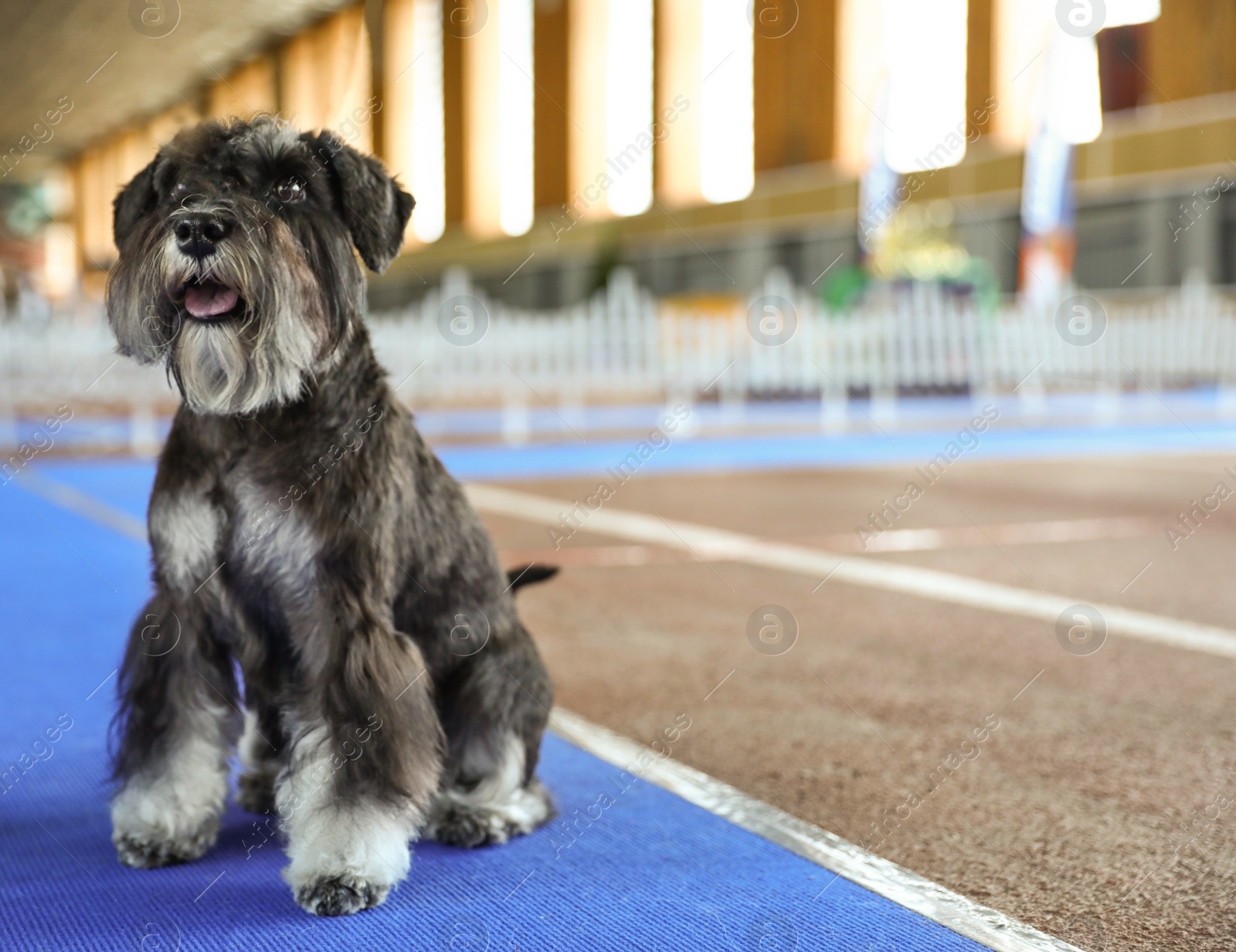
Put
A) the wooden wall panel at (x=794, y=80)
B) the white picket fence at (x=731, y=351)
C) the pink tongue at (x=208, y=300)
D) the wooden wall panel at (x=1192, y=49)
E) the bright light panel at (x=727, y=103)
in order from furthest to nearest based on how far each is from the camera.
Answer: the bright light panel at (x=727, y=103) < the wooden wall panel at (x=794, y=80) < the wooden wall panel at (x=1192, y=49) < the white picket fence at (x=731, y=351) < the pink tongue at (x=208, y=300)

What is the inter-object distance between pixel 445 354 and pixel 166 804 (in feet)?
38.0

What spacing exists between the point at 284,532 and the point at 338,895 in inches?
22.8

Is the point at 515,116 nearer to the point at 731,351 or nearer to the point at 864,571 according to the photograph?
the point at 731,351

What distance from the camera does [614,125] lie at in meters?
26.4

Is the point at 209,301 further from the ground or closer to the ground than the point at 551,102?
closer to the ground

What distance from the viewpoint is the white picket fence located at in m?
12.5

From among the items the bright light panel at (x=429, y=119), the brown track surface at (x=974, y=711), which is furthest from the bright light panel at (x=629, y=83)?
the brown track surface at (x=974, y=711)

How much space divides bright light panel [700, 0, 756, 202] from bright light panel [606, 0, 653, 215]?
1.37m

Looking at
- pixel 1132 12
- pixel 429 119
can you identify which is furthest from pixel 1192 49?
pixel 429 119

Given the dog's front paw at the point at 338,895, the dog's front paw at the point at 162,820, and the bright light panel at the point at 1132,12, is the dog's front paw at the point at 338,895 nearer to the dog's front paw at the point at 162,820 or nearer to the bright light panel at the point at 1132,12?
the dog's front paw at the point at 162,820

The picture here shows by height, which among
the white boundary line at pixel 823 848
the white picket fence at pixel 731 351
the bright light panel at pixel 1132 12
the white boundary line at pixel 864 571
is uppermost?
the bright light panel at pixel 1132 12

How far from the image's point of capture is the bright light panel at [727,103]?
74.7 feet

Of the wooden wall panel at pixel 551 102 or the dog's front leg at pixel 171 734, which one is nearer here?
the dog's front leg at pixel 171 734

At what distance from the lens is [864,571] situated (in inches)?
202
